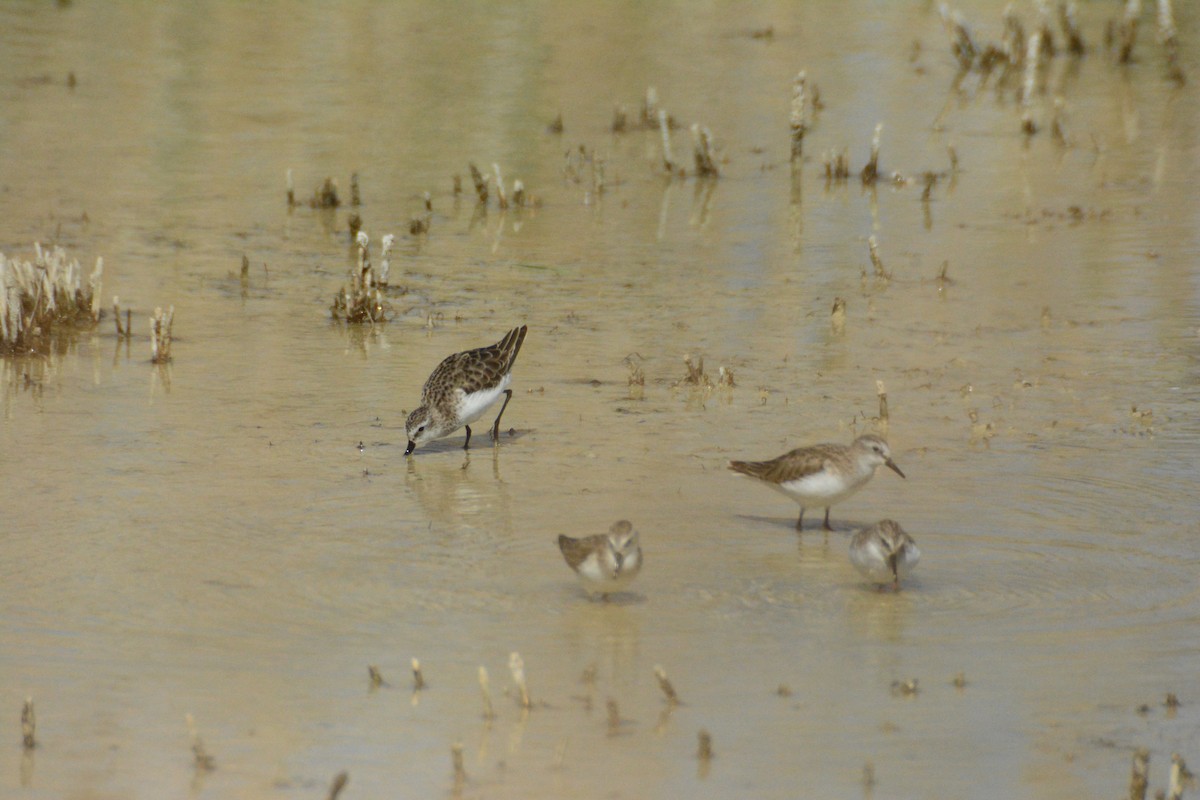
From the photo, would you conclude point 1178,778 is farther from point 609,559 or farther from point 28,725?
point 28,725

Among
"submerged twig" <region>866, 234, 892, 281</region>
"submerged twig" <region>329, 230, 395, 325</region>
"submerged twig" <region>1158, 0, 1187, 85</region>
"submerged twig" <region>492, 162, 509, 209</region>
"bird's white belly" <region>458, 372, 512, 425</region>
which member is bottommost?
"bird's white belly" <region>458, 372, 512, 425</region>

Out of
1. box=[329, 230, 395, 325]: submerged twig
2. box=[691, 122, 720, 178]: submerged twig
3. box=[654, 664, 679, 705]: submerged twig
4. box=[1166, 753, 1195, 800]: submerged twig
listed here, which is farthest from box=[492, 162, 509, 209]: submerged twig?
box=[1166, 753, 1195, 800]: submerged twig

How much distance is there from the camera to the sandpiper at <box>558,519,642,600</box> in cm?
757

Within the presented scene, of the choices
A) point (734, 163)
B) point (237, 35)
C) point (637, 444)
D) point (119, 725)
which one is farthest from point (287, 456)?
point (237, 35)

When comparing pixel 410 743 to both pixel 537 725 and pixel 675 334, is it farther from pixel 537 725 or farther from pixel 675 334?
pixel 675 334

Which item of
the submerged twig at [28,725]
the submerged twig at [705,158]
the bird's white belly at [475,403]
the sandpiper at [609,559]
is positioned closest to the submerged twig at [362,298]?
the bird's white belly at [475,403]

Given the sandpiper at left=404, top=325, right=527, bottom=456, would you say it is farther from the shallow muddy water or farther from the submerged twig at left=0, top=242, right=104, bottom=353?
the submerged twig at left=0, top=242, right=104, bottom=353

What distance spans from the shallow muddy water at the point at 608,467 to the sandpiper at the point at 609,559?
18 centimetres

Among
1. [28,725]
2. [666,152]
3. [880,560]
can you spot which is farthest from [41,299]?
[666,152]

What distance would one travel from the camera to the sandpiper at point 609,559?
7.57 metres

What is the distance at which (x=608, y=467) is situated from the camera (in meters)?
10.3

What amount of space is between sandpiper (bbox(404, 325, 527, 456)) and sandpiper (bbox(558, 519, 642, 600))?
291cm

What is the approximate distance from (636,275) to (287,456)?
621 cm

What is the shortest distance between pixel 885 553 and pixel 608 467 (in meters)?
2.82
